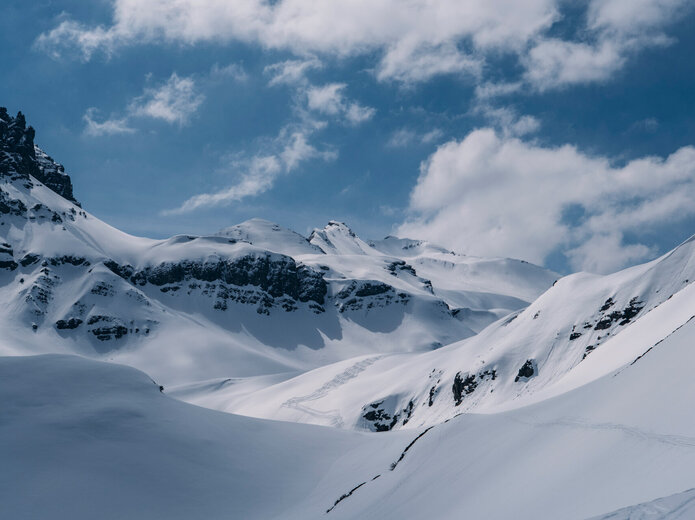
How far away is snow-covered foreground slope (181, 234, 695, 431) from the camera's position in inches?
2825

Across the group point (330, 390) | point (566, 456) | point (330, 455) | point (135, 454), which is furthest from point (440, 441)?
point (330, 390)

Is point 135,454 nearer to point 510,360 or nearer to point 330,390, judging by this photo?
point 510,360

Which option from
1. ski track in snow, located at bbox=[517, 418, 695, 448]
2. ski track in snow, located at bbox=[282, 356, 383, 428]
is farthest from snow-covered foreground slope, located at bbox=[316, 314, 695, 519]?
ski track in snow, located at bbox=[282, 356, 383, 428]

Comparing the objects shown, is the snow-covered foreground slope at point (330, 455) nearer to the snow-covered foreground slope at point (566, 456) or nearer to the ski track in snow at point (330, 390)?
the snow-covered foreground slope at point (566, 456)

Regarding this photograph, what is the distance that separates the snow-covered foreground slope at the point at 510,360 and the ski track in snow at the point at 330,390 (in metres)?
0.28

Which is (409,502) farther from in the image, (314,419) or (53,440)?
(314,419)

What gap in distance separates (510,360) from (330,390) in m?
44.4

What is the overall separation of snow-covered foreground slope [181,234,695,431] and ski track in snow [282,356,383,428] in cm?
28

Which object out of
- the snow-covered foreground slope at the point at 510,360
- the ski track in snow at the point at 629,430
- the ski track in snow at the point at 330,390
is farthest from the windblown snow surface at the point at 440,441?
the ski track in snow at the point at 330,390

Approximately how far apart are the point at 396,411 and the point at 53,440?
2559 inches

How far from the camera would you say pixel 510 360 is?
78.2 meters

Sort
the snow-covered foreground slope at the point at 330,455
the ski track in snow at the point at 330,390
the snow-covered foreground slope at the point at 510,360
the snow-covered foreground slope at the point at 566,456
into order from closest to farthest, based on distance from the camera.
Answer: the snow-covered foreground slope at the point at 566,456 < the snow-covered foreground slope at the point at 330,455 < the snow-covered foreground slope at the point at 510,360 < the ski track in snow at the point at 330,390

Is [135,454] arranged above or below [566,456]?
above

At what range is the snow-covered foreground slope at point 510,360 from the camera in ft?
235
